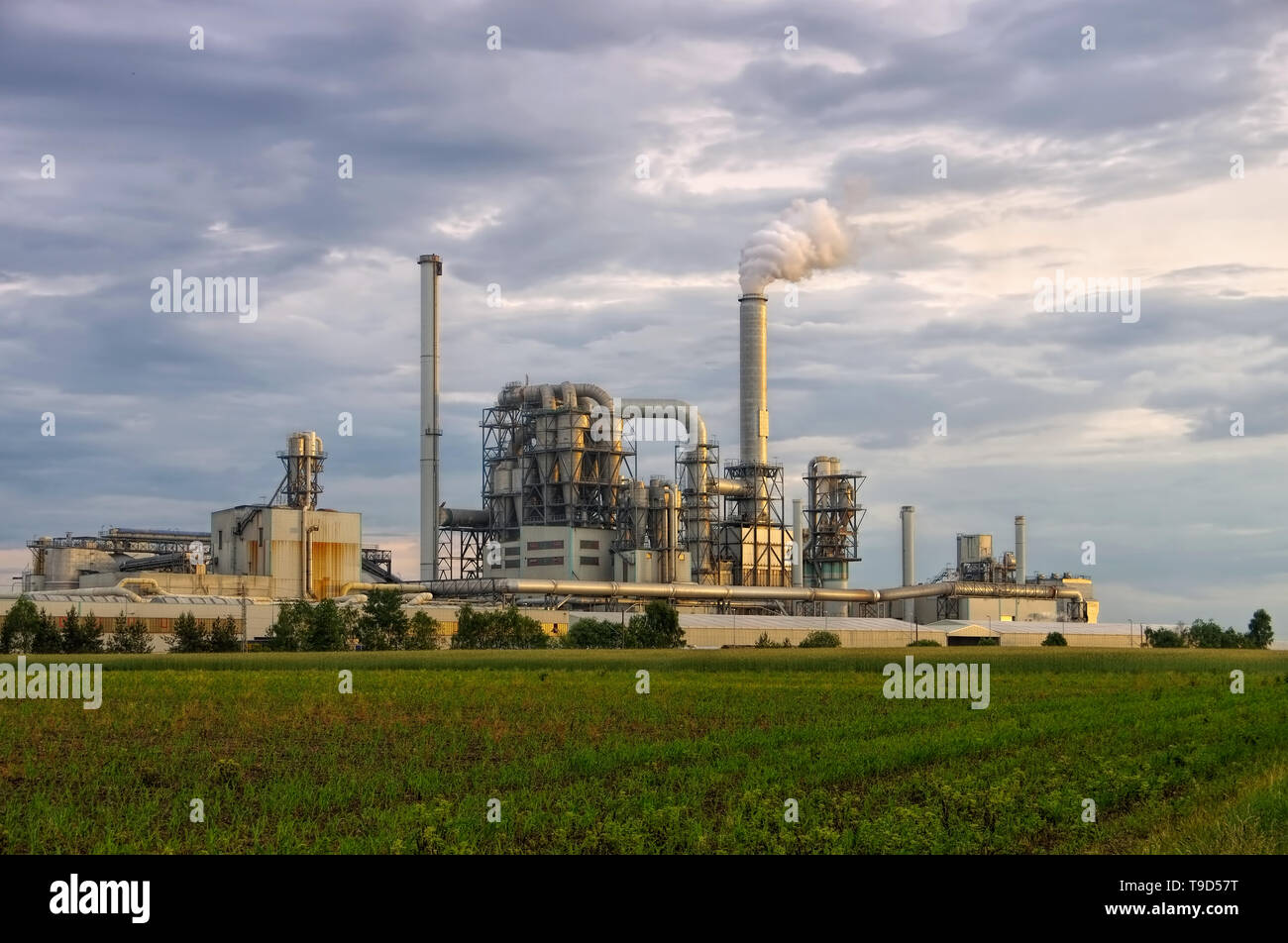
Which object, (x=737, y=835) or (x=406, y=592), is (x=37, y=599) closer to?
(x=406, y=592)

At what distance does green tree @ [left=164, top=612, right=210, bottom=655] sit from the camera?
8200cm

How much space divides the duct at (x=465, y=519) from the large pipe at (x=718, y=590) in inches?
410

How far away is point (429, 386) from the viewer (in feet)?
359

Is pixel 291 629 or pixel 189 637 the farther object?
pixel 291 629

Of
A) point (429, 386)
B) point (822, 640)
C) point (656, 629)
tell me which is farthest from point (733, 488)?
point (429, 386)

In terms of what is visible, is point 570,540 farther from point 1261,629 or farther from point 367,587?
point 1261,629

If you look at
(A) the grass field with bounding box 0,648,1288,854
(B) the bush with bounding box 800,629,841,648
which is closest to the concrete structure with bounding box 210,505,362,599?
(B) the bush with bounding box 800,629,841,648

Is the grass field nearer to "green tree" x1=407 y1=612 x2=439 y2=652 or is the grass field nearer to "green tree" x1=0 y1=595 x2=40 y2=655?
"green tree" x1=0 y1=595 x2=40 y2=655

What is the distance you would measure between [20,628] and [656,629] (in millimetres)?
41062

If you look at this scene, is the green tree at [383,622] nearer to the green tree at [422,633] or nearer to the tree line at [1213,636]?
the green tree at [422,633]

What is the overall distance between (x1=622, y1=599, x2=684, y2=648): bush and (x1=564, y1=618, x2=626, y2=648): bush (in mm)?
852

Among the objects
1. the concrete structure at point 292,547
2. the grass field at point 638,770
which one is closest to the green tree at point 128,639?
the concrete structure at point 292,547

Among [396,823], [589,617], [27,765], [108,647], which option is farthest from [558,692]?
[589,617]
